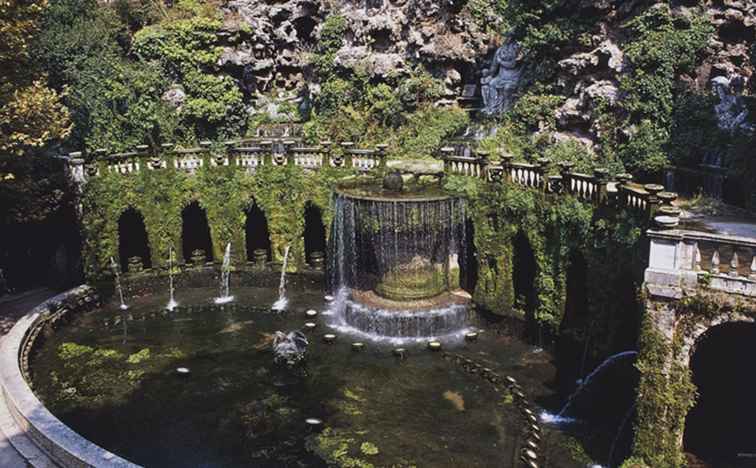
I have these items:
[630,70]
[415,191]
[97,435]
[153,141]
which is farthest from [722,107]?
[153,141]

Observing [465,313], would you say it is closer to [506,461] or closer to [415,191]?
[415,191]

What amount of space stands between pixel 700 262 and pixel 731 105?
19.0m

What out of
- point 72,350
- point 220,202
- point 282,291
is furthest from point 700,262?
point 220,202

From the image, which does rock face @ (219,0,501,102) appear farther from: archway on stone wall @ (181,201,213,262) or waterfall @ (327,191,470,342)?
waterfall @ (327,191,470,342)

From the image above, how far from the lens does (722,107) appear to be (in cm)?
2911

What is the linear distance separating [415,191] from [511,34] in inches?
638

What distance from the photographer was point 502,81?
37.2m

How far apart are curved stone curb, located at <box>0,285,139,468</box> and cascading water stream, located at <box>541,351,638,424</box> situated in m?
11.0

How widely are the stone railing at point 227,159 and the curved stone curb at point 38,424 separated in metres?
8.56

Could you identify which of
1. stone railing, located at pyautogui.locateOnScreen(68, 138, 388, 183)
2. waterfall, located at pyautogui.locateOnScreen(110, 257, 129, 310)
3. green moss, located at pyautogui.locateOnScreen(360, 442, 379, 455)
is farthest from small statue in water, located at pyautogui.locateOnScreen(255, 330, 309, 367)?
waterfall, located at pyautogui.locateOnScreen(110, 257, 129, 310)

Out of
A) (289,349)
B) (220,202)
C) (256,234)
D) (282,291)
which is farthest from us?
(256,234)

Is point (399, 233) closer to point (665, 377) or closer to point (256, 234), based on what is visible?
point (256, 234)

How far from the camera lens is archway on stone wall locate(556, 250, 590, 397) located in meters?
20.6

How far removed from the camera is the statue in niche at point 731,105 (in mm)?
27766
